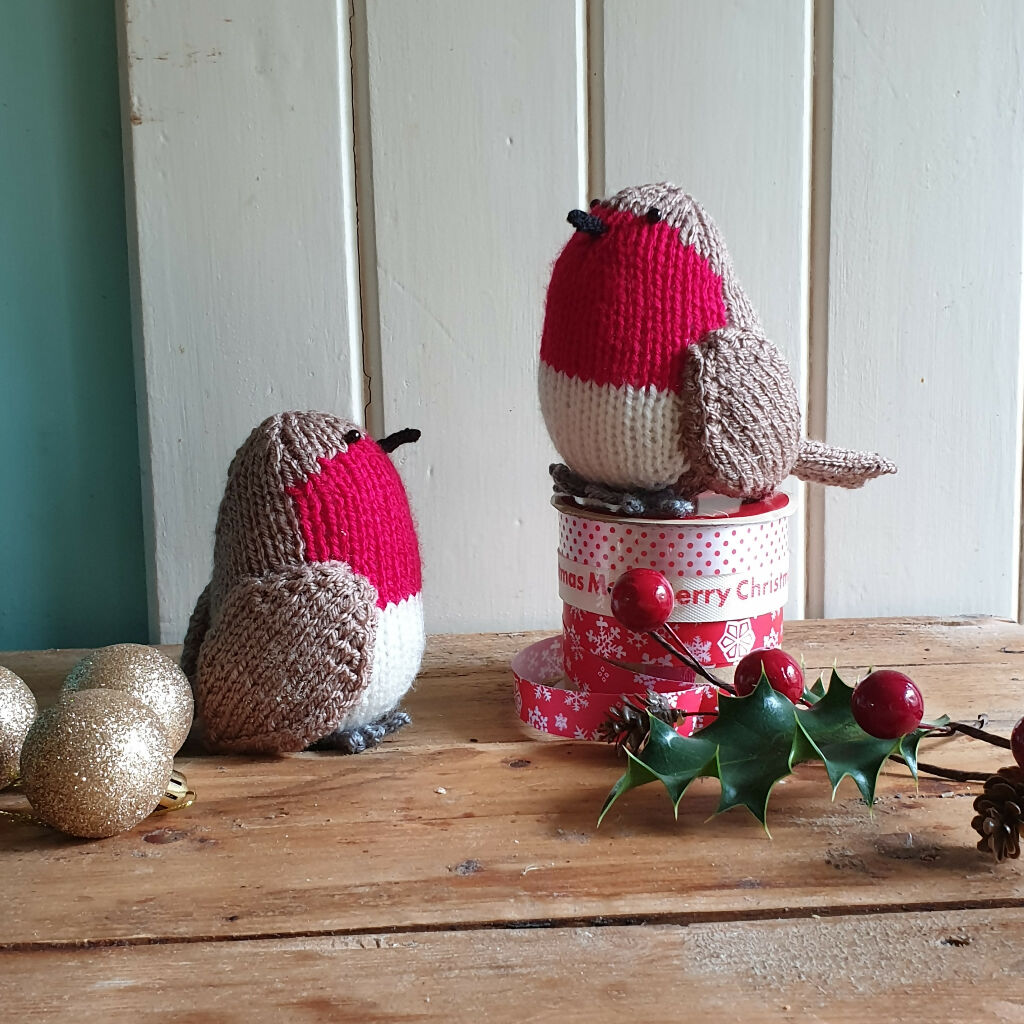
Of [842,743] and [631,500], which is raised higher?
[631,500]

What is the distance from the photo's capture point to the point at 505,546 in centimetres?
91

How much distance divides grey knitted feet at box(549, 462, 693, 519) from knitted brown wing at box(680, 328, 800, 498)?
0.8 inches

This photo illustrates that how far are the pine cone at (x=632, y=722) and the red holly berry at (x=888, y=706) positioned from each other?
0.36 feet

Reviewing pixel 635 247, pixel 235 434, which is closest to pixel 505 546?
pixel 235 434

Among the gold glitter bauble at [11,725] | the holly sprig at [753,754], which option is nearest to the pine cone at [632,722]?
the holly sprig at [753,754]

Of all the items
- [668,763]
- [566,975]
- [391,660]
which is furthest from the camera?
[391,660]

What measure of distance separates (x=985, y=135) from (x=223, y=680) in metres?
0.74

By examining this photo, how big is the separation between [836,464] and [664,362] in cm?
17

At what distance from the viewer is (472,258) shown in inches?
33.7

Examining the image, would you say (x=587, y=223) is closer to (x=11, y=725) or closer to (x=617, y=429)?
(x=617, y=429)

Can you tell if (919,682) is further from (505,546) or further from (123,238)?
(123,238)

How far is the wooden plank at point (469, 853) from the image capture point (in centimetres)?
47

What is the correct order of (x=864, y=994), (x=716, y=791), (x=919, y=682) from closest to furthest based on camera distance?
1. (x=864, y=994)
2. (x=716, y=791)
3. (x=919, y=682)

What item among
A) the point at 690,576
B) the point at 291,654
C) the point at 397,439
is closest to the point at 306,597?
the point at 291,654
